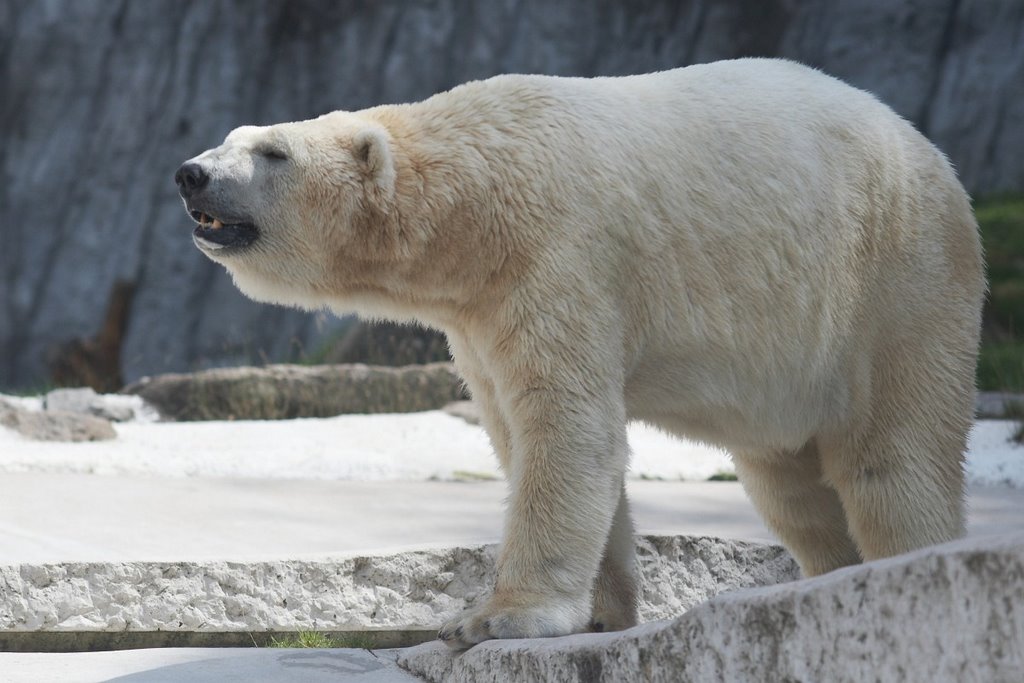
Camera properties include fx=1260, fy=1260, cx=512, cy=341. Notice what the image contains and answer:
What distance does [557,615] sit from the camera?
2.45 meters

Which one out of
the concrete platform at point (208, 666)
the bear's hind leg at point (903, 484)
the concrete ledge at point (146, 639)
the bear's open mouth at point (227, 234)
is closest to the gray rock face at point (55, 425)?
the concrete ledge at point (146, 639)

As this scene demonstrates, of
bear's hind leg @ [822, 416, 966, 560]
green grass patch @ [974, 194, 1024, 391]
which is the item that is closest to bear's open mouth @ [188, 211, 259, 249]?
bear's hind leg @ [822, 416, 966, 560]

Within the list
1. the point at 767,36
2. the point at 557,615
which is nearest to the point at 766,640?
the point at 557,615

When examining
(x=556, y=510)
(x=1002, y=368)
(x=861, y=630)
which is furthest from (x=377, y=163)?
(x=1002, y=368)

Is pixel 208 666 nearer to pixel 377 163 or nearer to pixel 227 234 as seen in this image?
pixel 227 234

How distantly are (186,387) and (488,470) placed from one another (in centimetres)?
272

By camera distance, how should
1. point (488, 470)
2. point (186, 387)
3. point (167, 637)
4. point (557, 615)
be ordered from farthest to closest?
point (186, 387) → point (488, 470) → point (167, 637) → point (557, 615)

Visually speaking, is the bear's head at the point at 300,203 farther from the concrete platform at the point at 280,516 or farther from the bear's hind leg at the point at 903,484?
the bear's hind leg at the point at 903,484

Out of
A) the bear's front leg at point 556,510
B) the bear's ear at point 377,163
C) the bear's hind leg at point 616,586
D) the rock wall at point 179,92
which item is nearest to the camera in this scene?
the bear's front leg at point 556,510

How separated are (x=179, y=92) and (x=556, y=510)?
39.5ft

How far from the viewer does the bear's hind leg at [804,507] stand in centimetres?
325

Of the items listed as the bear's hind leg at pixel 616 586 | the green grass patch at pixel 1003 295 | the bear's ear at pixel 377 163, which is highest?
the green grass patch at pixel 1003 295

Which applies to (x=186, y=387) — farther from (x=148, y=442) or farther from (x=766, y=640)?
(x=766, y=640)

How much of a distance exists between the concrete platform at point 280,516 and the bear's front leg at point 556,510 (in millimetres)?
919
